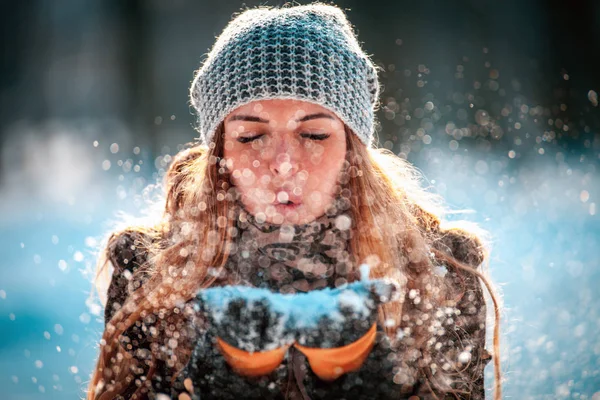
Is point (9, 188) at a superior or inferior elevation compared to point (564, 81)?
inferior

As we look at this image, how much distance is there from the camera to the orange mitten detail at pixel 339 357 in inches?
49.2

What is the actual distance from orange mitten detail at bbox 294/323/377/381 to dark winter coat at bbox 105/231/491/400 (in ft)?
0.06

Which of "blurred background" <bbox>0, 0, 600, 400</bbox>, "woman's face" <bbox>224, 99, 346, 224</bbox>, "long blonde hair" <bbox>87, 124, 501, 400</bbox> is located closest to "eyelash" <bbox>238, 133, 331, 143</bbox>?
"woman's face" <bbox>224, 99, 346, 224</bbox>

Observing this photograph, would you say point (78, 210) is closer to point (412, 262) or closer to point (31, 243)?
point (31, 243)

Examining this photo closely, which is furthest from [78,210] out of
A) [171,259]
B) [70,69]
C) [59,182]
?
[171,259]

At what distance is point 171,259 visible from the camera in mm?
1823

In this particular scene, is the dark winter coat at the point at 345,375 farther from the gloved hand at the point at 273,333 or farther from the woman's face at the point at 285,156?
the woman's face at the point at 285,156

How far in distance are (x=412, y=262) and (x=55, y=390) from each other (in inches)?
83.3

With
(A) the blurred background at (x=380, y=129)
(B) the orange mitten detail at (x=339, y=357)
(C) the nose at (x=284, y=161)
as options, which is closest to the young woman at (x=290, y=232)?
(C) the nose at (x=284, y=161)

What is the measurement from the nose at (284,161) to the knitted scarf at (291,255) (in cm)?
21

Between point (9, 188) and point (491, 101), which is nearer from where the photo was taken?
point (9, 188)

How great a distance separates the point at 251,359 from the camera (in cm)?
122

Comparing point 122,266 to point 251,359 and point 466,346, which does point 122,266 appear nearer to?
point 251,359

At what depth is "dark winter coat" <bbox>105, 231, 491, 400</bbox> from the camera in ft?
4.15
